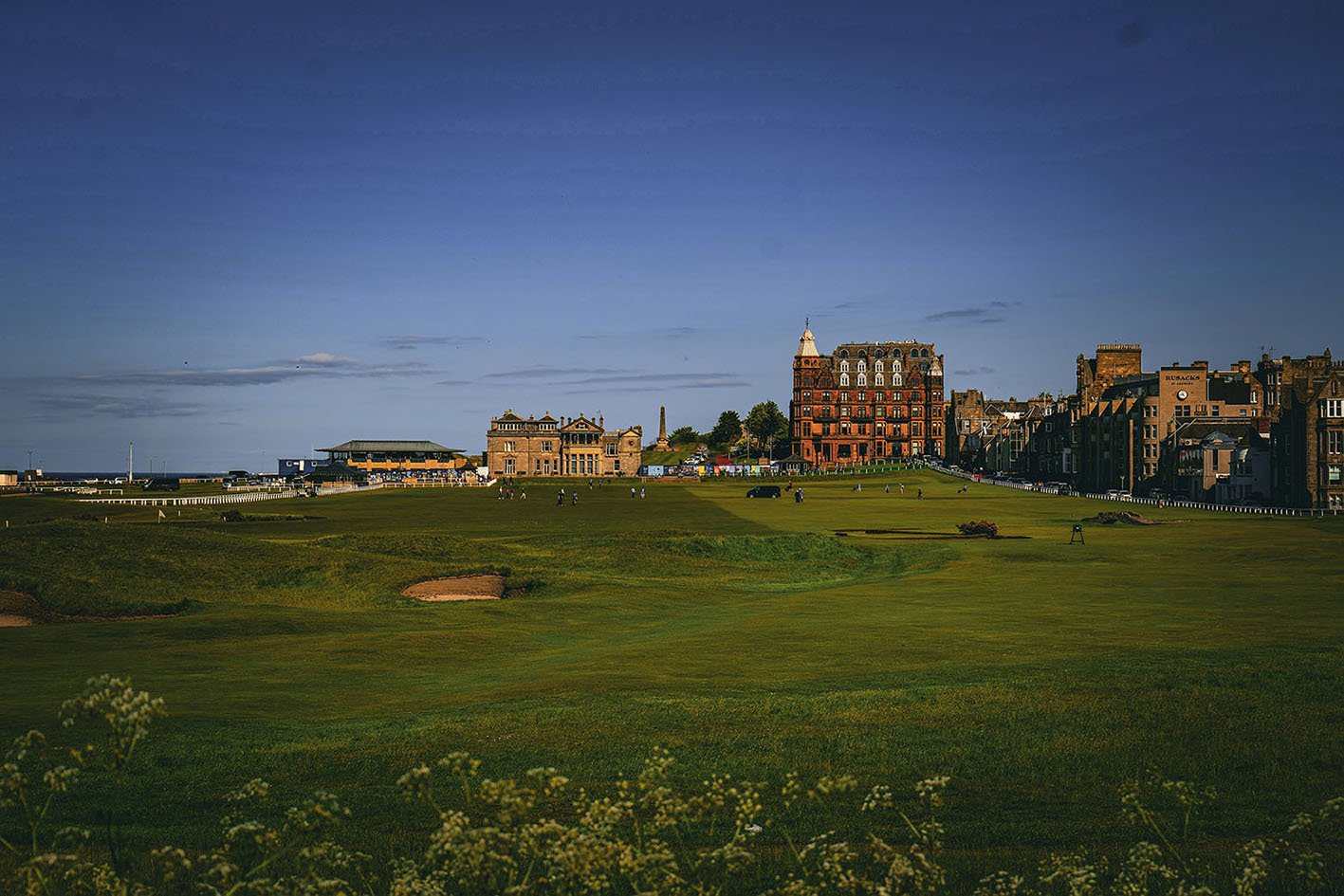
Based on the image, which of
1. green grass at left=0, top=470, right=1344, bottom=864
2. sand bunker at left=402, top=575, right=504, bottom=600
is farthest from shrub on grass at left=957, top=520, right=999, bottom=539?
sand bunker at left=402, top=575, right=504, bottom=600

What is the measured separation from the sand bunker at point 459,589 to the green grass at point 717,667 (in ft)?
4.42

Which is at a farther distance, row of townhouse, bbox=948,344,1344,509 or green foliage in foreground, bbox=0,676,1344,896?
row of townhouse, bbox=948,344,1344,509

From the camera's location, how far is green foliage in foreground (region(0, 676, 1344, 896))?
22.4 feet

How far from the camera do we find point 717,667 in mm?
26234

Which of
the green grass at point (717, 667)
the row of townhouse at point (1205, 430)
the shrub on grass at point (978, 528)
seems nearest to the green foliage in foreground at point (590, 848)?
the green grass at point (717, 667)

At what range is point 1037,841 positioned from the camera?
1348 cm

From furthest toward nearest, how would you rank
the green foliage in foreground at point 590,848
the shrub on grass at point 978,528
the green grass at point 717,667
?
the shrub on grass at point 978,528
the green grass at point 717,667
the green foliage in foreground at point 590,848

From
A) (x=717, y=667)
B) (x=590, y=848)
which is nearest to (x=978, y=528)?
(x=717, y=667)

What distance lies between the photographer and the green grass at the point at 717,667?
1655 cm

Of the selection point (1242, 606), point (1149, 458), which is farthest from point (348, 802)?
point (1149, 458)

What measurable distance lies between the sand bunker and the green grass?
4.42ft

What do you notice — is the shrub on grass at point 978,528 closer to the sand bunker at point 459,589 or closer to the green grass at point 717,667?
the green grass at point 717,667

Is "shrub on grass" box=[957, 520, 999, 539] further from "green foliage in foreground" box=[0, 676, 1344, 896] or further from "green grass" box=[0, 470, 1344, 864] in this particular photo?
"green foliage in foreground" box=[0, 676, 1344, 896]

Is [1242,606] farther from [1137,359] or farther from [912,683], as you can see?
[1137,359]
